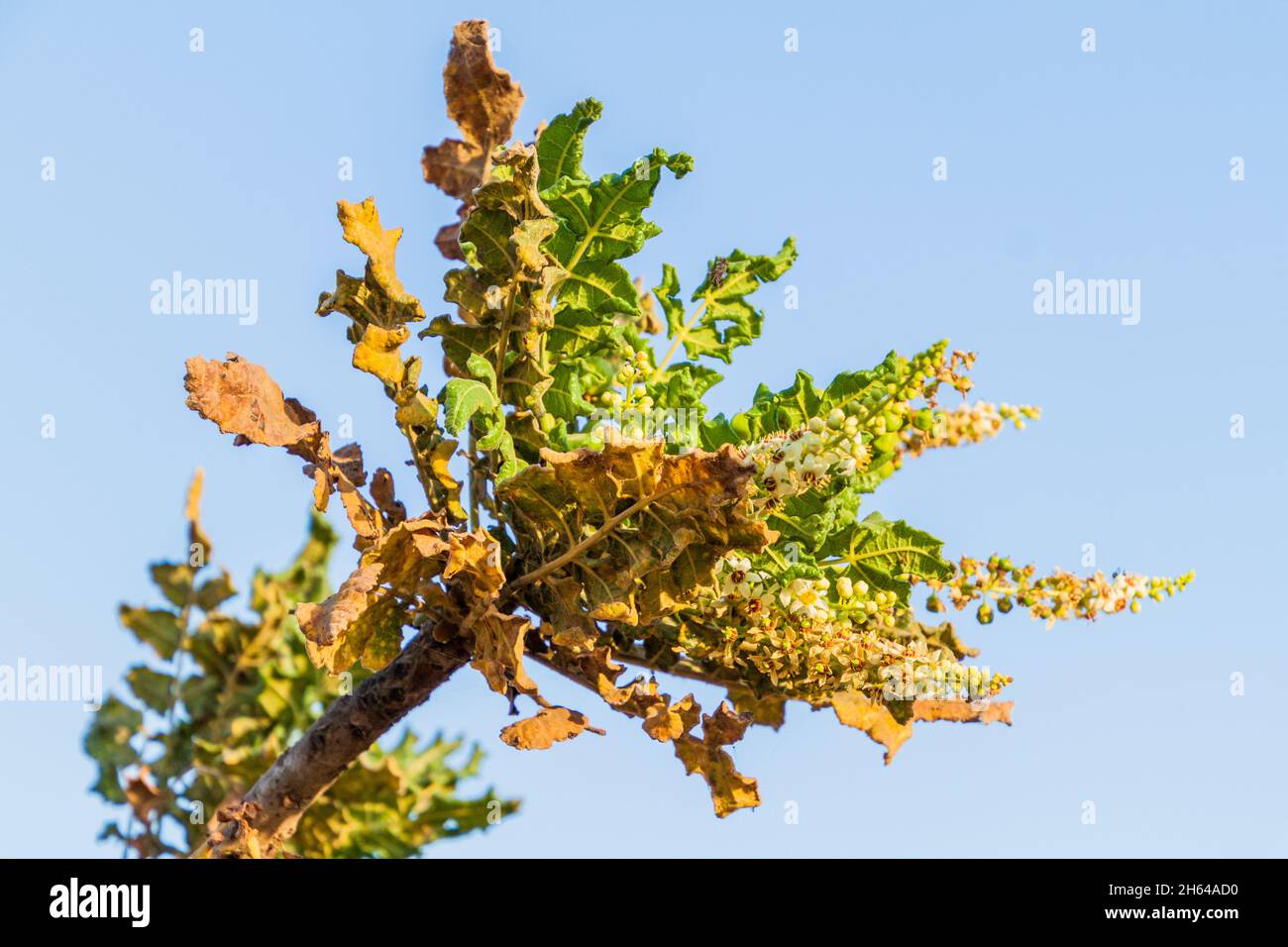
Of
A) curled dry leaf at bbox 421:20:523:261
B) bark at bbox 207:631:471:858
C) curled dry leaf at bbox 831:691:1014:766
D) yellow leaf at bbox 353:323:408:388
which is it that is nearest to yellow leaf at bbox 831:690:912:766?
curled dry leaf at bbox 831:691:1014:766

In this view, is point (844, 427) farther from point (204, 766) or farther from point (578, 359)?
point (204, 766)

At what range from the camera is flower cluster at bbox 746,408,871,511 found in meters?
2.98

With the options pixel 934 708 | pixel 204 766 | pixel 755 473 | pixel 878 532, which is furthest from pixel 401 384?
pixel 204 766

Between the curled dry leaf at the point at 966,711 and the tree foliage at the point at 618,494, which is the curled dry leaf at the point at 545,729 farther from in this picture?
the curled dry leaf at the point at 966,711

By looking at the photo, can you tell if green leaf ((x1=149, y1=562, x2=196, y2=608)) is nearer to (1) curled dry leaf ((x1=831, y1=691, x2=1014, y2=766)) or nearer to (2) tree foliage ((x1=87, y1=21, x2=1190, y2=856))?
(2) tree foliage ((x1=87, y1=21, x2=1190, y2=856))

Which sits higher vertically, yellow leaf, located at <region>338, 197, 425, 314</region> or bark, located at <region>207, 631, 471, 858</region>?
yellow leaf, located at <region>338, 197, 425, 314</region>

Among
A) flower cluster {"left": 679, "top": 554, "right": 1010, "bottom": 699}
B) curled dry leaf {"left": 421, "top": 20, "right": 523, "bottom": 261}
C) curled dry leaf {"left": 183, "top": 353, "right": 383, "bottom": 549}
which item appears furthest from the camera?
curled dry leaf {"left": 421, "top": 20, "right": 523, "bottom": 261}

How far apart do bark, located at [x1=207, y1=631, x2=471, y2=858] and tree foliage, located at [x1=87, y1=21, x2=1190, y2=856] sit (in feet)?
0.43

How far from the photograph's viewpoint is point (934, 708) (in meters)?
3.62

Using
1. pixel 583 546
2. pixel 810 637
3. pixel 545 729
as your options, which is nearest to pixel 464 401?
pixel 583 546

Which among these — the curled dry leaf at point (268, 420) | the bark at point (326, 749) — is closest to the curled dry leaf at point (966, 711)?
the bark at point (326, 749)

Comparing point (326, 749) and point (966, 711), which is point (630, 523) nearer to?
point (966, 711)

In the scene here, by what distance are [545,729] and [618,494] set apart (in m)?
0.57

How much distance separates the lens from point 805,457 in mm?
2994
